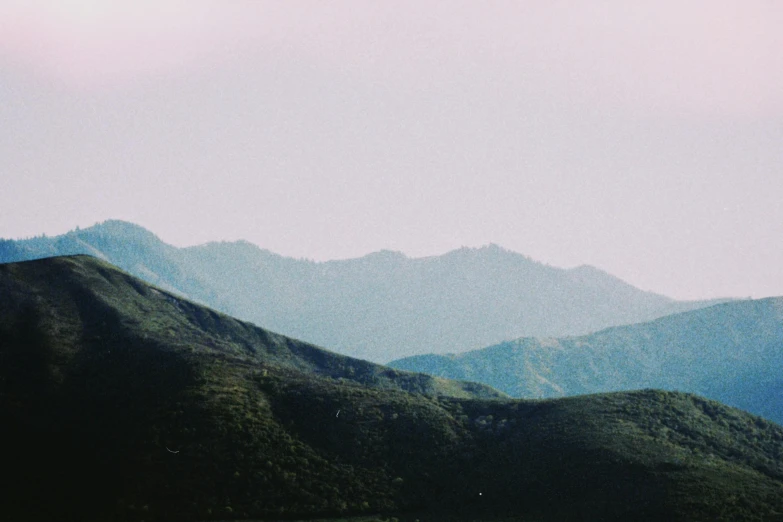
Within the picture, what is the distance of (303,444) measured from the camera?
446 ft

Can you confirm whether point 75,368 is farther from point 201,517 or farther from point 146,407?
point 201,517

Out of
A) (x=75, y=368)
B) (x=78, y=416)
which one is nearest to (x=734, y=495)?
(x=78, y=416)

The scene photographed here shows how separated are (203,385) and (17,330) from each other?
171 feet

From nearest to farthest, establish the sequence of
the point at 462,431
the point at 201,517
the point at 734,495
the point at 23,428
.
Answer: the point at 201,517
the point at 734,495
the point at 23,428
the point at 462,431

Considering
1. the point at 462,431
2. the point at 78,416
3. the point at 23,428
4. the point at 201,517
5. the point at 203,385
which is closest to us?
the point at 201,517

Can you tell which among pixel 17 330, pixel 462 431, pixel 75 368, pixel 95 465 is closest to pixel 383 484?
pixel 462 431

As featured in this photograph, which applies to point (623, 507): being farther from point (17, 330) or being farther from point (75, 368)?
point (17, 330)

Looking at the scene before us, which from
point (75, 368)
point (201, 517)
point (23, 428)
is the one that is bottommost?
point (201, 517)

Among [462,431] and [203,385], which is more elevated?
[203,385]

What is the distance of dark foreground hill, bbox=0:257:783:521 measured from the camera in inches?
4422

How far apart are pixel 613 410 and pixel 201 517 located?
97474 mm

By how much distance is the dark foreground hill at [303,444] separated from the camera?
112312 millimetres

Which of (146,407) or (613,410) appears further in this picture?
(613,410)

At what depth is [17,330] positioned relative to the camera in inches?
6260
